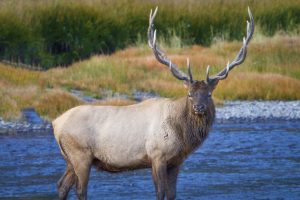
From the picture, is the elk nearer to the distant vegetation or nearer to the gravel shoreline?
the gravel shoreline

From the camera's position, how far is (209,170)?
14.0m

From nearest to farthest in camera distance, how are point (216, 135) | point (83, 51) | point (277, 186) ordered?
point (277, 186) → point (216, 135) → point (83, 51)

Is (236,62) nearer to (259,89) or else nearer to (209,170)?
(209,170)

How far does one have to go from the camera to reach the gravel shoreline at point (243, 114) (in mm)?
17984

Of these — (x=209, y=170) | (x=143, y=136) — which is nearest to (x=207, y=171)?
(x=209, y=170)

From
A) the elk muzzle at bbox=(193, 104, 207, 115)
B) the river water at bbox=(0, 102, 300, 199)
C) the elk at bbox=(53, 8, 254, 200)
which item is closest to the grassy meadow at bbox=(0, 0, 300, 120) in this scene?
the river water at bbox=(0, 102, 300, 199)

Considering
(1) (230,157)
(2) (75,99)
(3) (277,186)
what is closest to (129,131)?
(3) (277,186)

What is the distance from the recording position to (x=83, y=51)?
27250 millimetres

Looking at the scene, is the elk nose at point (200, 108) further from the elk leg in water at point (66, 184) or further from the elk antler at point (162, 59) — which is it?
the elk leg in water at point (66, 184)

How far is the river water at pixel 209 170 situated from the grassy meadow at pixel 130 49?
106 inches

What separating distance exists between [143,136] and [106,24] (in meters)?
17.7

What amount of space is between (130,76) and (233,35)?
643cm

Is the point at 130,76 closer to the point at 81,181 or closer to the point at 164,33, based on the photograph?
the point at 164,33

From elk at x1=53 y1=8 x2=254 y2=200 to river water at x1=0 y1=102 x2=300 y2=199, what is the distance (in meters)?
1.46
